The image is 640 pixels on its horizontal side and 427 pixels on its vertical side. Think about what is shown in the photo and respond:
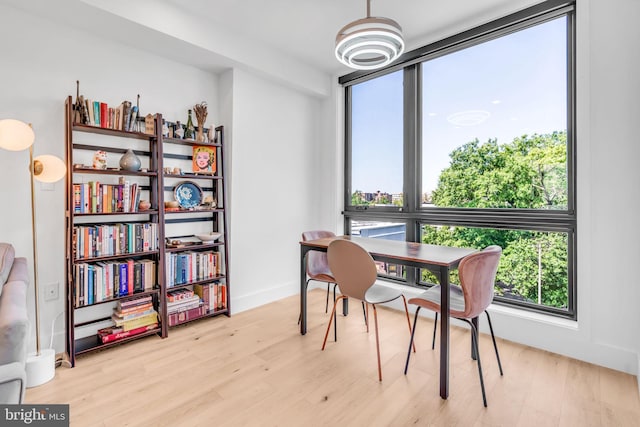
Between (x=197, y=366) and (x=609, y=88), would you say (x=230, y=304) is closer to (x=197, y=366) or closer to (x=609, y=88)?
(x=197, y=366)

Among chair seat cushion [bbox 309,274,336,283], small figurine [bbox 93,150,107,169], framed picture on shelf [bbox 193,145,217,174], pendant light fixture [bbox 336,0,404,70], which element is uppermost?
pendant light fixture [bbox 336,0,404,70]

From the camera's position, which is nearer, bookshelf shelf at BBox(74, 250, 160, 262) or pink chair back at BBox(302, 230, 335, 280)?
bookshelf shelf at BBox(74, 250, 160, 262)

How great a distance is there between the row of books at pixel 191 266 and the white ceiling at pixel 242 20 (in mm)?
1896

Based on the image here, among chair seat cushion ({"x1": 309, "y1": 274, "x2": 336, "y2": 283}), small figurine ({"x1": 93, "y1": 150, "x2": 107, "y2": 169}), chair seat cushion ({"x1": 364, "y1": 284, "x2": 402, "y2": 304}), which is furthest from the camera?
chair seat cushion ({"x1": 309, "y1": 274, "x2": 336, "y2": 283})

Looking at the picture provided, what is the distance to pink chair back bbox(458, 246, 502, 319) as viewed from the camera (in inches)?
70.7

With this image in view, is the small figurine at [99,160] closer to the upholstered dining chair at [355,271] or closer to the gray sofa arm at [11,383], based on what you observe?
the gray sofa arm at [11,383]

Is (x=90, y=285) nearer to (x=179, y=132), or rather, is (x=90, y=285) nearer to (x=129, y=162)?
(x=129, y=162)

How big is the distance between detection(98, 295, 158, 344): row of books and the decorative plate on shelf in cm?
91

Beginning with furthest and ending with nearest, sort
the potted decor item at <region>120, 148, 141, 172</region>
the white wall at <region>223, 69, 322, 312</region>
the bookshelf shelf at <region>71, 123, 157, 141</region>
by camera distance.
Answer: the white wall at <region>223, 69, 322, 312</region>
the potted decor item at <region>120, 148, 141, 172</region>
the bookshelf shelf at <region>71, 123, 157, 141</region>

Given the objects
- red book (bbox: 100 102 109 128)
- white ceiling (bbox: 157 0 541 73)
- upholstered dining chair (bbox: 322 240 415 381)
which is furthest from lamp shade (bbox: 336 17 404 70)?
red book (bbox: 100 102 109 128)

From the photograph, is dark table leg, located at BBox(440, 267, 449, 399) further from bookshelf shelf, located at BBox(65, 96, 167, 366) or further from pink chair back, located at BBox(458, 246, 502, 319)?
bookshelf shelf, located at BBox(65, 96, 167, 366)

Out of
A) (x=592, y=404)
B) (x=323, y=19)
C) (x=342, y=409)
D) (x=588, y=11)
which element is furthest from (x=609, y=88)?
(x=342, y=409)

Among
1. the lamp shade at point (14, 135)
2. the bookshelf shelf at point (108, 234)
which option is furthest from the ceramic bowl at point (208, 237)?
the lamp shade at point (14, 135)
